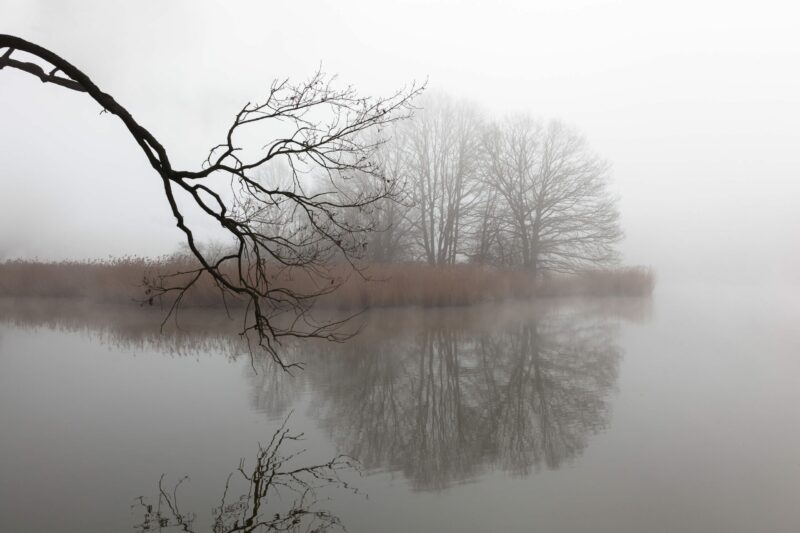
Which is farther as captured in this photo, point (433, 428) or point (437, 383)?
point (437, 383)

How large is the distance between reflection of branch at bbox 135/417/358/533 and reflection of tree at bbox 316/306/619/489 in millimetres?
422

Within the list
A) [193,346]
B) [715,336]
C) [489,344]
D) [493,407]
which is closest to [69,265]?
[193,346]

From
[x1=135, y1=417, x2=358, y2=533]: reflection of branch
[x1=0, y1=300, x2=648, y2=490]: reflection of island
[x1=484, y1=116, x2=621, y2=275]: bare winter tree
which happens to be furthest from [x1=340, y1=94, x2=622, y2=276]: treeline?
[x1=135, y1=417, x2=358, y2=533]: reflection of branch

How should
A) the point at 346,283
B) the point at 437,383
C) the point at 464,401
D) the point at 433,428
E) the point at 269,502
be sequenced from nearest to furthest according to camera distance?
the point at 269,502 → the point at 433,428 → the point at 464,401 → the point at 437,383 → the point at 346,283

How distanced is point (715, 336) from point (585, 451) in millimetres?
7478

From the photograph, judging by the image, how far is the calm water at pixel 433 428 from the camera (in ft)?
9.95

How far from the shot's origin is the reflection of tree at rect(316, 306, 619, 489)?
3838 millimetres

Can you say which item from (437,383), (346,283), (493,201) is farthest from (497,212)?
(437,383)

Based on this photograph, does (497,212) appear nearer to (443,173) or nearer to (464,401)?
(443,173)

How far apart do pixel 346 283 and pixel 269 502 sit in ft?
31.4

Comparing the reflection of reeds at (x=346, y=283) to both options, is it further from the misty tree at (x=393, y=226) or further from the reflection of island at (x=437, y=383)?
the misty tree at (x=393, y=226)

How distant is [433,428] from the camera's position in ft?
14.6

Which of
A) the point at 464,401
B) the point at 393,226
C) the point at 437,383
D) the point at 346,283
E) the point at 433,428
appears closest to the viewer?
the point at 433,428

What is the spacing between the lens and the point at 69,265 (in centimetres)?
1723
